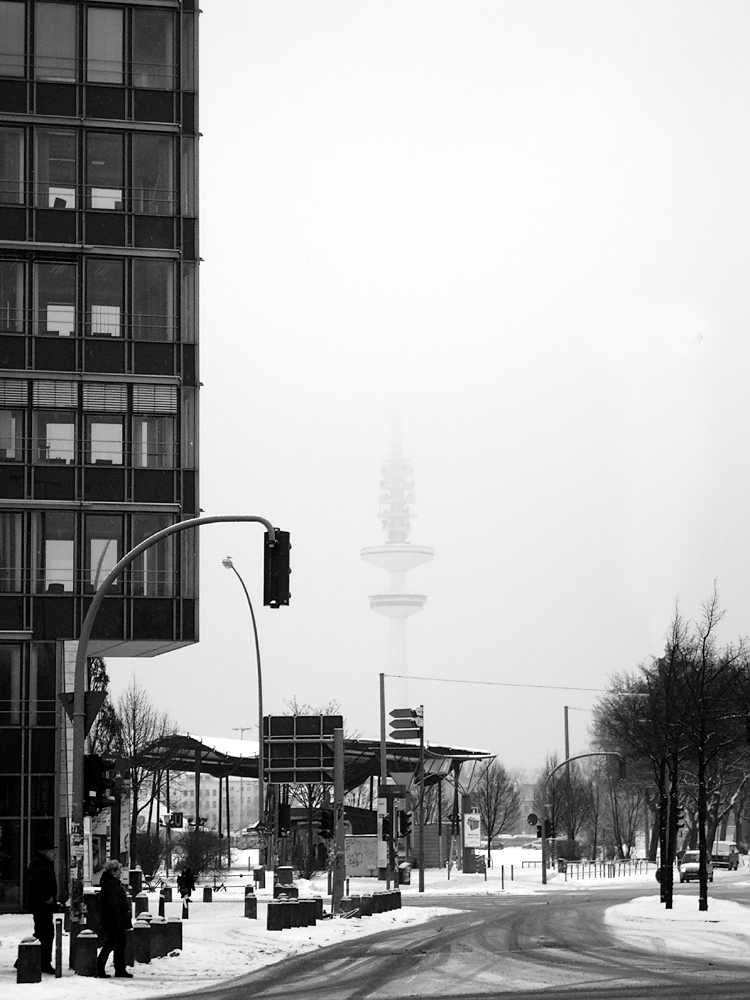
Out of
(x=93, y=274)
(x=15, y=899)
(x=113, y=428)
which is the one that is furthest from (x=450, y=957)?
(x=93, y=274)

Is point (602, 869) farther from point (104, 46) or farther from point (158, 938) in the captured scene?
point (158, 938)

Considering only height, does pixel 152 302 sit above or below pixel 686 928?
above

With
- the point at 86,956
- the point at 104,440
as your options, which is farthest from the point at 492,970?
the point at 104,440

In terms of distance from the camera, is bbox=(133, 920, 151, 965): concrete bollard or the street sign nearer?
bbox=(133, 920, 151, 965): concrete bollard

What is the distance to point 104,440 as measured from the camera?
1797 inches

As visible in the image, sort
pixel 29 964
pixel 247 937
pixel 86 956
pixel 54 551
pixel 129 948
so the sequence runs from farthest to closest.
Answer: pixel 54 551 < pixel 247 937 < pixel 129 948 < pixel 86 956 < pixel 29 964

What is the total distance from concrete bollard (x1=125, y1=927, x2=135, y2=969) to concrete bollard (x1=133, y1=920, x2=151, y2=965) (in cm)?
19

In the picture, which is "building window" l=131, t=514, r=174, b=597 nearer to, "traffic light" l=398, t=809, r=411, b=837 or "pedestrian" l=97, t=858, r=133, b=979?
"traffic light" l=398, t=809, r=411, b=837

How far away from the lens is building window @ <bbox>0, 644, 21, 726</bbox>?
44219 millimetres

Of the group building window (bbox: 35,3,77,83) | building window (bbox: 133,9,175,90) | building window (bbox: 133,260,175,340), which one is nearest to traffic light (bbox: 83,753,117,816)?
building window (bbox: 133,260,175,340)

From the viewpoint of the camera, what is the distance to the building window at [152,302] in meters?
46.7

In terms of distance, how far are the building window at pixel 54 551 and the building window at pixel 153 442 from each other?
2.86 meters

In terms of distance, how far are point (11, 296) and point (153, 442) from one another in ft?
18.9

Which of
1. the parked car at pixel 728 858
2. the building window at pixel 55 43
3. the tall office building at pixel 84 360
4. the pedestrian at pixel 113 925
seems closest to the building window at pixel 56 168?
the tall office building at pixel 84 360
